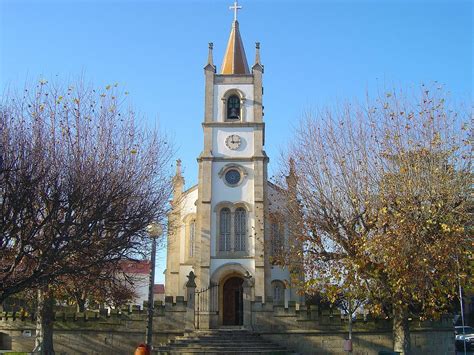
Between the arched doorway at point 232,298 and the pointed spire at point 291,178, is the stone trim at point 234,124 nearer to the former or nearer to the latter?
the arched doorway at point 232,298

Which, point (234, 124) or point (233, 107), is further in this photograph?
point (233, 107)

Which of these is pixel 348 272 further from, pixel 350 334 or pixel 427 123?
pixel 427 123

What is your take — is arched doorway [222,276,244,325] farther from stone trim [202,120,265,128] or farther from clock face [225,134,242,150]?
stone trim [202,120,265,128]

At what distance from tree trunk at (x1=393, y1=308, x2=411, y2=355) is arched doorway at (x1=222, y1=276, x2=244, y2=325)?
13496 millimetres

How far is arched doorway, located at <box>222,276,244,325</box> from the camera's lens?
32.8 meters

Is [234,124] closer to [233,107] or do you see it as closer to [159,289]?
[233,107]

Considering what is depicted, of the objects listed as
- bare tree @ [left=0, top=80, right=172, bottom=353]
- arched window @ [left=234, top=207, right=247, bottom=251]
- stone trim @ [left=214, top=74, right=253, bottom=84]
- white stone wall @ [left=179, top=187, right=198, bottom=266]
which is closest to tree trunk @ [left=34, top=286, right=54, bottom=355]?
bare tree @ [left=0, top=80, right=172, bottom=353]

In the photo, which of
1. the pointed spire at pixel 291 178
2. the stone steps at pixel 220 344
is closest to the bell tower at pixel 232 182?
the stone steps at pixel 220 344

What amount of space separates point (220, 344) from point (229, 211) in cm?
1191

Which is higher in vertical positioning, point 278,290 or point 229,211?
point 229,211

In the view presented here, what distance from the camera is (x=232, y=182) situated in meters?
34.7

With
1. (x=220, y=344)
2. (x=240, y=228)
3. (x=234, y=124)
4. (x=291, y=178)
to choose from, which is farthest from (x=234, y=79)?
(x=220, y=344)

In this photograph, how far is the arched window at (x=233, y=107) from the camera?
119 feet

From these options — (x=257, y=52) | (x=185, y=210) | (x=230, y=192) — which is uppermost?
(x=257, y=52)
